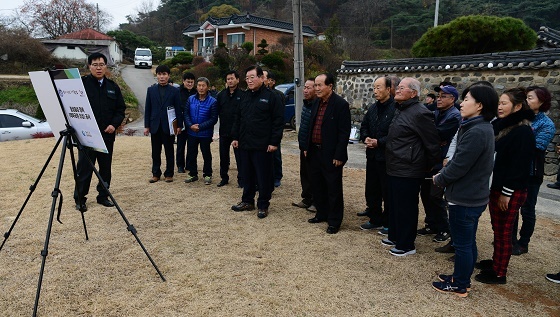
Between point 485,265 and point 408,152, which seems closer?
point 408,152

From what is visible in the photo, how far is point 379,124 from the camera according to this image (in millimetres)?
4230

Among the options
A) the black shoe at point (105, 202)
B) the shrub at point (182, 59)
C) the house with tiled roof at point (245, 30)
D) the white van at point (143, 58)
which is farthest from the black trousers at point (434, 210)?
the white van at point (143, 58)

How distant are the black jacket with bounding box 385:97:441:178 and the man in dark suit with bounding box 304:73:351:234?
689 mm

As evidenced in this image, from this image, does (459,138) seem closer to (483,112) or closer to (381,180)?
(483,112)

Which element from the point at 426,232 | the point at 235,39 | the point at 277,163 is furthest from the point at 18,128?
the point at 235,39

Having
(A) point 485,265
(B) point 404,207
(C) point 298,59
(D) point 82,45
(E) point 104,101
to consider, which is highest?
(D) point 82,45

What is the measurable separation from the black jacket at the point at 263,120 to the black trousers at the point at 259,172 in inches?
4.6

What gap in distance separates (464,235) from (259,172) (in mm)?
2487

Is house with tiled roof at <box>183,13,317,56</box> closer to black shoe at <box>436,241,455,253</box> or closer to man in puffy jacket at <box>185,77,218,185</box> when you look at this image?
man in puffy jacket at <box>185,77,218,185</box>

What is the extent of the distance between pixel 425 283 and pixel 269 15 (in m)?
37.2

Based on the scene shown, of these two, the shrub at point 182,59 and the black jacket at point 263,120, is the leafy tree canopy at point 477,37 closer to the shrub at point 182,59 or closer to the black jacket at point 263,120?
the black jacket at point 263,120

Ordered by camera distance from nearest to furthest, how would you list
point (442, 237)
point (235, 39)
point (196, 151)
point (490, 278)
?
1. point (490, 278)
2. point (442, 237)
3. point (196, 151)
4. point (235, 39)

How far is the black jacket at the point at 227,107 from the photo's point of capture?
5.92 meters

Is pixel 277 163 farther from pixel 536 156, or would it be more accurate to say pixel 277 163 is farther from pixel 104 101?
pixel 536 156
